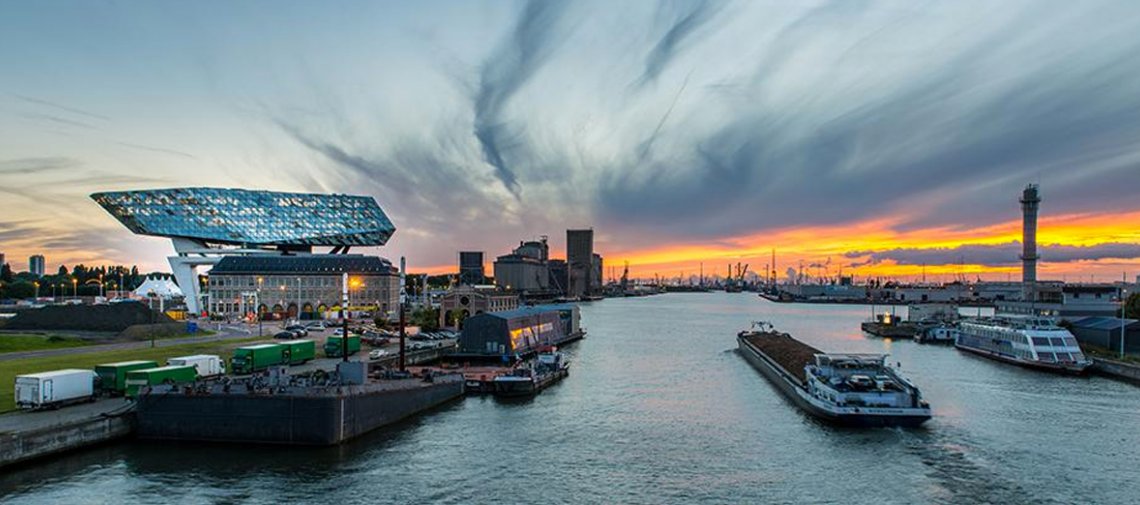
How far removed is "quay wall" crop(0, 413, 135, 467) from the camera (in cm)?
2645

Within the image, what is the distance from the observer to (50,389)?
105 feet

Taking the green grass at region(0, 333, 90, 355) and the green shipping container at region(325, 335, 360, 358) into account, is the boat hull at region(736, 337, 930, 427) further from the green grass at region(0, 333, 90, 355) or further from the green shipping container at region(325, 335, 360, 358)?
the green grass at region(0, 333, 90, 355)

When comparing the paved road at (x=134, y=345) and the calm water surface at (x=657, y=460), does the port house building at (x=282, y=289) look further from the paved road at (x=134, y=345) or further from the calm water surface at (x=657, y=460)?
the calm water surface at (x=657, y=460)

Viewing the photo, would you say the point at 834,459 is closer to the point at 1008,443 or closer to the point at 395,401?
the point at 1008,443

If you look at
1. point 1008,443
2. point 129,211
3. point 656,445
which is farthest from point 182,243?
point 1008,443

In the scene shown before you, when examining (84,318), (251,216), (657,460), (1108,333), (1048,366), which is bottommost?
(657,460)

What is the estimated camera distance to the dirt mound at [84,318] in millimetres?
68062

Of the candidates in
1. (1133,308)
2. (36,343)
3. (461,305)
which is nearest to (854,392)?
(36,343)

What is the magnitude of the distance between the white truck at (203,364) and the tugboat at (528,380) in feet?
55.3

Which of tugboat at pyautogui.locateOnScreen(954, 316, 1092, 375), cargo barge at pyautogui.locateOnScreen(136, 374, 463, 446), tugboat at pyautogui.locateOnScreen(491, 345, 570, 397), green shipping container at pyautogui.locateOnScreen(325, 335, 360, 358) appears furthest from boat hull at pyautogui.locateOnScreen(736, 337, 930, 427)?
green shipping container at pyautogui.locateOnScreen(325, 335, 360, 358)

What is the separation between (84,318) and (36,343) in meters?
14.5

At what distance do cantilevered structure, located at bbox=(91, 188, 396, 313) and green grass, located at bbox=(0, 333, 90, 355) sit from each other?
7112 centimetres

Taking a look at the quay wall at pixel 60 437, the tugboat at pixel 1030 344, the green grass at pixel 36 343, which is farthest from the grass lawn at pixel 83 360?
the tugboat at pixel 1030 344

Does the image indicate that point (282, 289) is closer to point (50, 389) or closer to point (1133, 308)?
point (50, 389)
